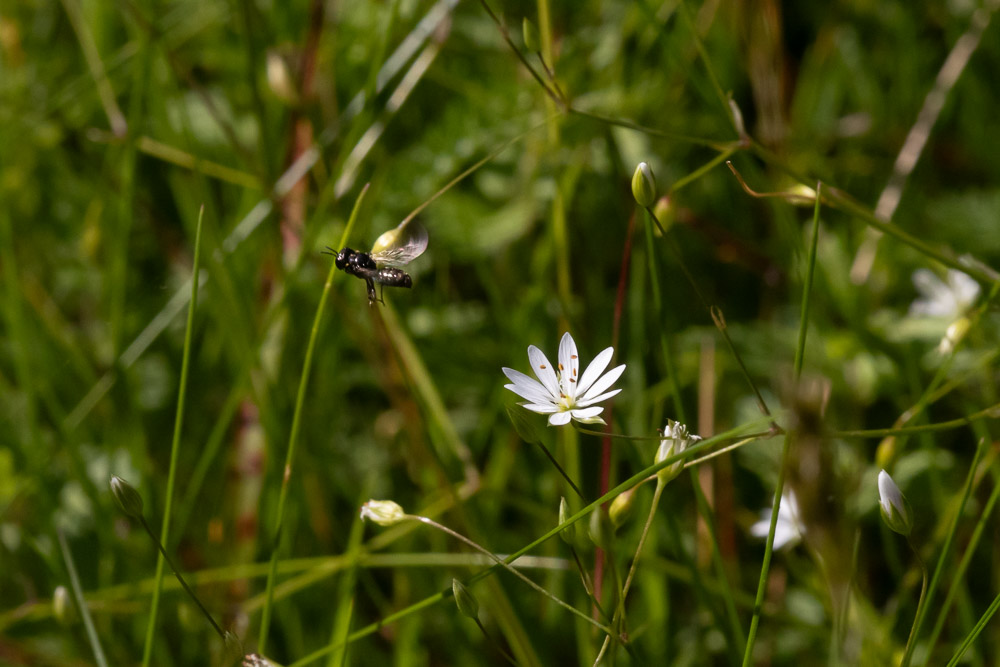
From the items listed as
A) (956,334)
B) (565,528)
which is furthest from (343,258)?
(956,334)

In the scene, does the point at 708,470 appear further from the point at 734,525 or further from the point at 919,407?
the point at 919,407

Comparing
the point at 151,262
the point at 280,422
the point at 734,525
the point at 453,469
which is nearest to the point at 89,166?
the point at 151,262

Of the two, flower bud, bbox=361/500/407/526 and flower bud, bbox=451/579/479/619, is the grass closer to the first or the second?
flower bud, bbox=361/500/407/526

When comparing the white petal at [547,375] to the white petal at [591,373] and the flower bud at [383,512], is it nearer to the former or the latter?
the white petal at [591,373]

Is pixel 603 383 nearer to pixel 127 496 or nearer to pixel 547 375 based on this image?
pixel 547 375

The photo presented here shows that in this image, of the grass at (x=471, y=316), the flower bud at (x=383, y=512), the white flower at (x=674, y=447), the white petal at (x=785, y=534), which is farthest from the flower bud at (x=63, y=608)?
the white petal at (x=785, y=534)

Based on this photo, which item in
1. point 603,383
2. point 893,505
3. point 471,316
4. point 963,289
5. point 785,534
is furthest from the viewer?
point 471,316

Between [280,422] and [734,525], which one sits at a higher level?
[280,422]
